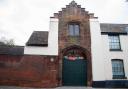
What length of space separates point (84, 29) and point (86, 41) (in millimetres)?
1458

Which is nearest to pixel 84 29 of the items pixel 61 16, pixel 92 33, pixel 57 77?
pixel 92 33

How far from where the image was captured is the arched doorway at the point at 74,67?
19797mm

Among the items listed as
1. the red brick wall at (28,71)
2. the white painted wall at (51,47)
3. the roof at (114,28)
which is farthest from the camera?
the roof at (114,28)

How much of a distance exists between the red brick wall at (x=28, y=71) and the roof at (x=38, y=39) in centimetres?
149

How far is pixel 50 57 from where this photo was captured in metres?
19.4

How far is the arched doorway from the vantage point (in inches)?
779

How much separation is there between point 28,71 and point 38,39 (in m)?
4.14

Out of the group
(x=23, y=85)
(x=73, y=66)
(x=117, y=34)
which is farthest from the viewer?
(x=117, y=34)

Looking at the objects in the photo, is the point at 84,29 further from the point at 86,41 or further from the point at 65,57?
the point at 65,57

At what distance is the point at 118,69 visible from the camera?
2064 cm

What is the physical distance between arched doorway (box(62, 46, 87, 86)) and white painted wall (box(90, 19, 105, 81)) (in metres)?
1.04

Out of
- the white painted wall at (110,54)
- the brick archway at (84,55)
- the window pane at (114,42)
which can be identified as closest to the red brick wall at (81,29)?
the brick archway at (84,55)

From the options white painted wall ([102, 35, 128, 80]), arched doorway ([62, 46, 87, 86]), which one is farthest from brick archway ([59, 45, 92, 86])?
white painted wall ([102, 35, 128, 80])

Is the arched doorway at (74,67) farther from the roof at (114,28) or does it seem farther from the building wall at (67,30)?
the roof at (114,28)
